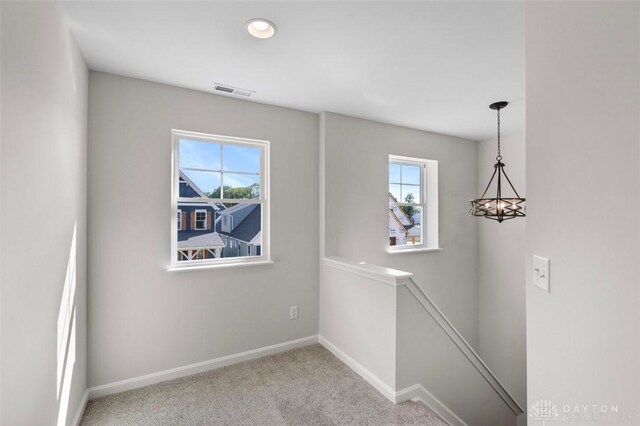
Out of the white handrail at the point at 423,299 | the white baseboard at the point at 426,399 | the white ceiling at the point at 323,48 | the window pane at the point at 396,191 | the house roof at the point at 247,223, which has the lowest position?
the white baseboard at the point at 426,399

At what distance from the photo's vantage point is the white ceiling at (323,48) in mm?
1667

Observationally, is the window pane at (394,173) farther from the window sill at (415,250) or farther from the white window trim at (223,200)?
the white window trim at (223,200)

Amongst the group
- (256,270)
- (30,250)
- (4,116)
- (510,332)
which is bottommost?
(510,332)

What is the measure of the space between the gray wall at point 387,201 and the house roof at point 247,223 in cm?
69

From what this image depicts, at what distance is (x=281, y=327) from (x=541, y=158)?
255 centimetres

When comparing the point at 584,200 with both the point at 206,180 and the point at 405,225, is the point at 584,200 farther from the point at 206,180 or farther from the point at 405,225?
the point at 405,225

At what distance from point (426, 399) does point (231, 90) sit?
9.55ft

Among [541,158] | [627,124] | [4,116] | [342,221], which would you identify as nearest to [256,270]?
[342,221]

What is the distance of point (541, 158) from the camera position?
44.1 inches

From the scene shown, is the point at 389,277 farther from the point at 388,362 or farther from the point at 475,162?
the point at 475,162

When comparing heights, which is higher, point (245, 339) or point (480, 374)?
point (245, 339)

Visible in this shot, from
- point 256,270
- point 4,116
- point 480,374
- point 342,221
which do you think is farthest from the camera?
point 342,221

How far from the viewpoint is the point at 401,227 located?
3.96 m

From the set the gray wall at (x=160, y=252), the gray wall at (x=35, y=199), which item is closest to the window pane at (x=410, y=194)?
the gray wall at (x=160, y=252)
